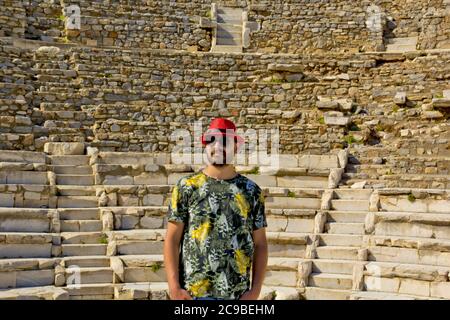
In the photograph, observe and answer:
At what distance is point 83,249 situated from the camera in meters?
9.42

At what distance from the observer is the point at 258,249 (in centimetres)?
486

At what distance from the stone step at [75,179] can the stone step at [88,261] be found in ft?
5.95

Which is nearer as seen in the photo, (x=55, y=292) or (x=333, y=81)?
(x=55, y=292)

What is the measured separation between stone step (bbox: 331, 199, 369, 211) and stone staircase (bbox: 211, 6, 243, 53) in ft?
25.3

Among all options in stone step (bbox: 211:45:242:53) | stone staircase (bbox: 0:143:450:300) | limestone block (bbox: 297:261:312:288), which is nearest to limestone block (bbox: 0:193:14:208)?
stone staircase (bbox: 0:143:450:300)

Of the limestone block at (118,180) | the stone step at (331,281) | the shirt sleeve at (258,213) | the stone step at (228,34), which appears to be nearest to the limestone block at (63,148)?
the limestone block at (118,180)

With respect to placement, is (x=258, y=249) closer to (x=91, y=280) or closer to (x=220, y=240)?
(x=220, y=240)

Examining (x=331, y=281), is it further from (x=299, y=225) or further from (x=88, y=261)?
(x=88, y=261)

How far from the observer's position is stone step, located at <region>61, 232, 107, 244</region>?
9.48 meters

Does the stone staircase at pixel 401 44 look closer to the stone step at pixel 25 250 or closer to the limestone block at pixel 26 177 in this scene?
the limestone block at pixel 26 177

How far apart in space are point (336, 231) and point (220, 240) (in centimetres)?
558

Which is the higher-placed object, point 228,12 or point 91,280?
point 228,12

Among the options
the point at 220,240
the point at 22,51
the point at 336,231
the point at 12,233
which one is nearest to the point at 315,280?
the point at 336,231

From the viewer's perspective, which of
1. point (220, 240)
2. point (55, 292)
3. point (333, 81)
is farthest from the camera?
point (333, 81)
